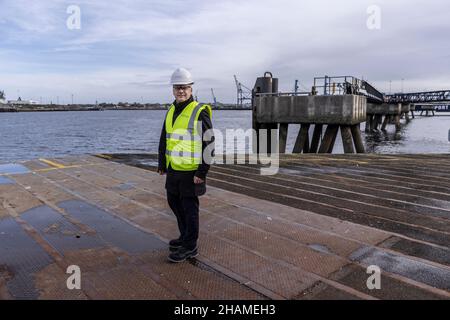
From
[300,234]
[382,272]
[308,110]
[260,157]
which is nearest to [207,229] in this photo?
[300,234]

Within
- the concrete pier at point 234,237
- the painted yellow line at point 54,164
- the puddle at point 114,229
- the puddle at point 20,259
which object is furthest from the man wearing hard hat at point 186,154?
the painted yellow line at point 54,164

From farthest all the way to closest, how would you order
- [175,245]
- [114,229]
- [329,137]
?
[329,137], [114,229], [175,245]

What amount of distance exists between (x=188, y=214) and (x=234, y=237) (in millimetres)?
996

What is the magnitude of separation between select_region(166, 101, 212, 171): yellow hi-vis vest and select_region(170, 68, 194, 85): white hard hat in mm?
247

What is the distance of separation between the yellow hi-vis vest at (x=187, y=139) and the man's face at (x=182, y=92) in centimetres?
9

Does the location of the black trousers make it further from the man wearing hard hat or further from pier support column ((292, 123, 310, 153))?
pier support column ((292, 123, 310, 153))

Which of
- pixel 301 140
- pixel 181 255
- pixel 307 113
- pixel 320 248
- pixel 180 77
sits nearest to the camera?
pixel 180 77

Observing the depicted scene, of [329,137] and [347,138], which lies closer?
[347,138]

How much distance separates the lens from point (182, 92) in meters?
3.81

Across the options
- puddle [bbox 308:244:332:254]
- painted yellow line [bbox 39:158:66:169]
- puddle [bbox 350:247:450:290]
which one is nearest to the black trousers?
puddle [bbox 308:244:332:254]

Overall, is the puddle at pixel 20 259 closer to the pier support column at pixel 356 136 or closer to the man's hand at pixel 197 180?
the man's hand at pixel 197 180

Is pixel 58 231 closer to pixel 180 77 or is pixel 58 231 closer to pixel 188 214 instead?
pixel 188 214

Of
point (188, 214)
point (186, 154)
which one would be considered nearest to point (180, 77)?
point (186, 154)
